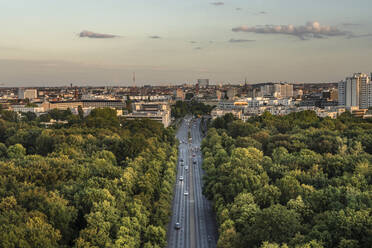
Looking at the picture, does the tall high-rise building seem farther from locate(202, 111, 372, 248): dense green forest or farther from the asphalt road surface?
the asphalt road surface

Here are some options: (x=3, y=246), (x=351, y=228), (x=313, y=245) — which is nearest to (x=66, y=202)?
(x=3, y=246)

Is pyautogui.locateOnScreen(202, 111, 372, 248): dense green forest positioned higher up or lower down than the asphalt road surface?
higher up

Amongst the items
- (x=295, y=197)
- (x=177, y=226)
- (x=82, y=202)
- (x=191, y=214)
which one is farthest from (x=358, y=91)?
(x=82, y=202)

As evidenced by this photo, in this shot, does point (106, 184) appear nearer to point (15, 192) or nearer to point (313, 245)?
point (15, 192)

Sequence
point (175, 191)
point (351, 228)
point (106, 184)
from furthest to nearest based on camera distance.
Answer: point (175, 191) → point (106, 184) → point (351, 228)

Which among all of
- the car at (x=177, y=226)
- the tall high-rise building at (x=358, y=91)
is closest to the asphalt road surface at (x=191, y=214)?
the car at (x=177, y=226)

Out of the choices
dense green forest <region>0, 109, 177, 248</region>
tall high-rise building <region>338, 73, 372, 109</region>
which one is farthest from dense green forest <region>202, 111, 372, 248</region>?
tall high-rise building <region>338, 73, 372, 109</region>
